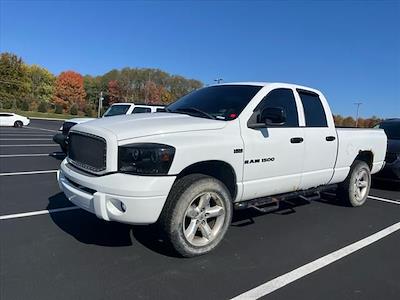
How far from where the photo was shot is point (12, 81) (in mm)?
68875

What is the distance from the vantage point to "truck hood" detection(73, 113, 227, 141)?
400cm

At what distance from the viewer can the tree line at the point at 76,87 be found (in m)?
68.8

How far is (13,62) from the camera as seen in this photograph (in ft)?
232

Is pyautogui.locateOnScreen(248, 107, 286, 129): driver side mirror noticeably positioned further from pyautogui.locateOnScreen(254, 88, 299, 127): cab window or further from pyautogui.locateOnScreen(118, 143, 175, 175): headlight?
pyautogui.locateOnScreen(118, 143, 175, 175): headlight

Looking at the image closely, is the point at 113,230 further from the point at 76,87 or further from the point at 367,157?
the point at 76,87

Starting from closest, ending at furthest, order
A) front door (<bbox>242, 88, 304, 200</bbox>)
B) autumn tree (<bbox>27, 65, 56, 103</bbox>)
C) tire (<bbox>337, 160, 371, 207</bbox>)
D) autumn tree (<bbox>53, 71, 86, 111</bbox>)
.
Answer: front door (<bbox>242, 88, 304, 200</bbox>), tire (<bbox>337, 160, 371, 207</bbox>), autumn tree (<bbox>27, 65, 56, 103</bbox>), autumn tree (<bbox>53, 71, 86, 111</bbox>)

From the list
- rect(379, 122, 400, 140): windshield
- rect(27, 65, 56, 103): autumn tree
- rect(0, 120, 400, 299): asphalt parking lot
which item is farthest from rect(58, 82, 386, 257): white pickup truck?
rect(27, 65, 56, 103): autumn tree

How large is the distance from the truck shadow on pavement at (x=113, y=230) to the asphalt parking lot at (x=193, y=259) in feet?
0.04

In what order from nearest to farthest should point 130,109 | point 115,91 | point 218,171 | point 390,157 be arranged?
point 218,171
point 390,157
point 130,109
point 115,91

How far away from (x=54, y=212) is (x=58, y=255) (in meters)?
1.83

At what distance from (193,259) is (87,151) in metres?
1.63

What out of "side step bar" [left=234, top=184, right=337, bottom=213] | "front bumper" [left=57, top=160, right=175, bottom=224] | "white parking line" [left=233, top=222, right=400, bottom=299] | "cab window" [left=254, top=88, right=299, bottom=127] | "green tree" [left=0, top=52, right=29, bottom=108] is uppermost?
"green tree" [left=0, top=52, right=29, bottom=108]

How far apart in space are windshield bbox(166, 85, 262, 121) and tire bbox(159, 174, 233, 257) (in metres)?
0.91

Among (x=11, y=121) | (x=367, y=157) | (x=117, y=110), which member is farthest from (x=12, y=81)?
(x=367, y=157)
